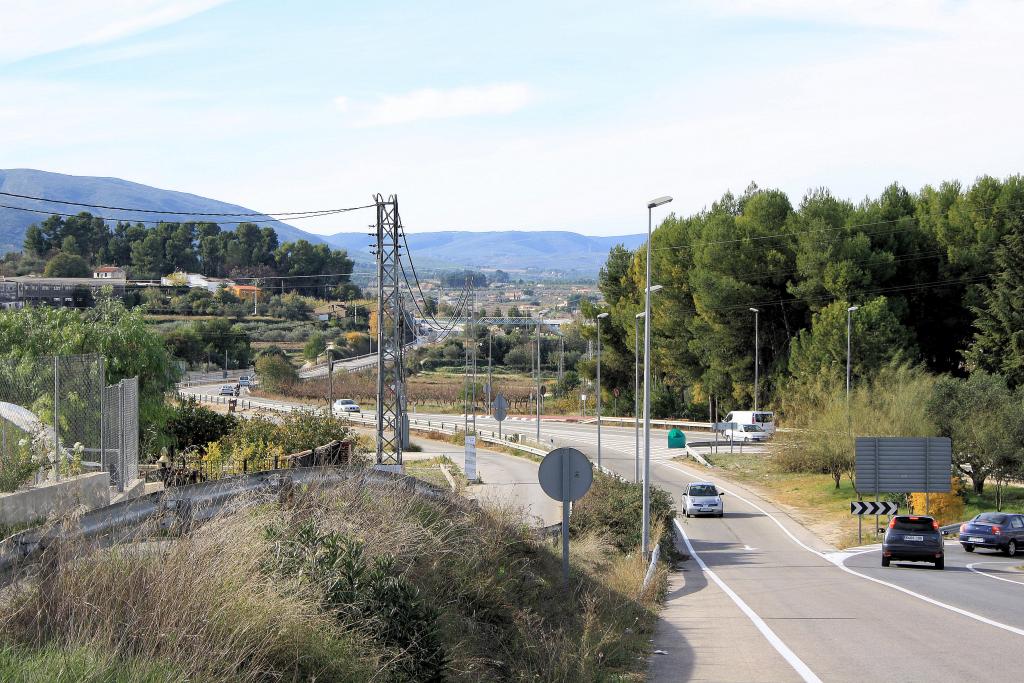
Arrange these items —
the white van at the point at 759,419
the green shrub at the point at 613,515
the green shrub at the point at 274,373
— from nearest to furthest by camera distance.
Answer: the green shrub at the point at 613,515 < the white van at the point at 759,419 < the green shrub at the point at 274,373

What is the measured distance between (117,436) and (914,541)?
799 inches

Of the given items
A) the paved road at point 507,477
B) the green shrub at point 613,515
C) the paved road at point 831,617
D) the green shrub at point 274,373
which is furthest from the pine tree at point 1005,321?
the green shrub at point 274,373

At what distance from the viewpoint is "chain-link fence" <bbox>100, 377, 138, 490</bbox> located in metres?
16.5

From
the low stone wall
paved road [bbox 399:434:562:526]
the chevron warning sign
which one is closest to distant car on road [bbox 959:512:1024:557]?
the chevron warning sign

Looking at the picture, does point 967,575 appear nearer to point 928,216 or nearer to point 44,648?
point 44,648

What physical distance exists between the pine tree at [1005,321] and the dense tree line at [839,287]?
0.07 meters

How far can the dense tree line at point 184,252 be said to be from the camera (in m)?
130

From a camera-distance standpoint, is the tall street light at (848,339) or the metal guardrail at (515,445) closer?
the tall street light at (848,339)

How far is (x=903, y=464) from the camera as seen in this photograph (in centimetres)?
3931

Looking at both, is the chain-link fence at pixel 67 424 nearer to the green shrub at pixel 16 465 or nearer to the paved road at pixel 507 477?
the green shrub at pixel 16 465

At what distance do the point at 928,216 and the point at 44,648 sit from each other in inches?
2699

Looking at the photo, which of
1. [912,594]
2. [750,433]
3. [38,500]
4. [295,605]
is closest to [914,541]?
[912,594]

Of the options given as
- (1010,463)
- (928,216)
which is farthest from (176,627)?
(928,216)

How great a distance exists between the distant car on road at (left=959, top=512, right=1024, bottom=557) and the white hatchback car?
1194 centimetres
